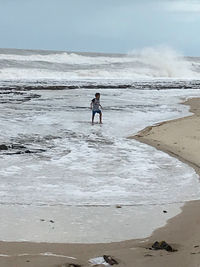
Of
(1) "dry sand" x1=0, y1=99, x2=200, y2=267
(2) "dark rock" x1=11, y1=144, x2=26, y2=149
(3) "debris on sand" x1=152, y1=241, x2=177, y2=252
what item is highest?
(3) "debris on sand" x1=152, y1=241, x2=177, y2=252

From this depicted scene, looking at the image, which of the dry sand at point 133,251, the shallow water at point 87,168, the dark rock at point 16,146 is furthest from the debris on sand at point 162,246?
the dark rock at point 16,146

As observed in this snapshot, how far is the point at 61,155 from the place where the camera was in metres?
9.27

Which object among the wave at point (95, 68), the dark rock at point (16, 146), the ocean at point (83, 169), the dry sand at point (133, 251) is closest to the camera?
the dry sand at point (133, 251)

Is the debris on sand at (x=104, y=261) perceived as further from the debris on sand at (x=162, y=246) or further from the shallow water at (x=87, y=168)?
the shallow water at (x=87, y=168)

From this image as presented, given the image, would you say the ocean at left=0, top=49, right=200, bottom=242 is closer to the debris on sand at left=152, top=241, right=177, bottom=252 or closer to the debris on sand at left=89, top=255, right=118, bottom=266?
the debris on sand at left=152, top=241, right=177, bottom=252

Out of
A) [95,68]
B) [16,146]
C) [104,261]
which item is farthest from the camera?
[95,68]

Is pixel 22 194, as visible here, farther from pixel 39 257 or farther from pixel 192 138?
pixel 192 138

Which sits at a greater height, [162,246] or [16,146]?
[162,246]

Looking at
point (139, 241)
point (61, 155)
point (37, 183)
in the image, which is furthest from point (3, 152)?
point (139, 241)

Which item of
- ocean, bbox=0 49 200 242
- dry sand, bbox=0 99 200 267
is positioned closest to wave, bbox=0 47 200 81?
ocean, bbox=0 49 200 242

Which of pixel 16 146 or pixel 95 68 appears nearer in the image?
pixel 16 146

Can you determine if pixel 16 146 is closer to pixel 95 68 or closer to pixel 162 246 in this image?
pixel 162 246

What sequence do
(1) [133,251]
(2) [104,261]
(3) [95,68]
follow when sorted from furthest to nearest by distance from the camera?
1. (3) [95,68]
2. (1) [133,251]
3. (2) [104,261]

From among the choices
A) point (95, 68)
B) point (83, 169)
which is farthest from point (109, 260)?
point (95, 68)
